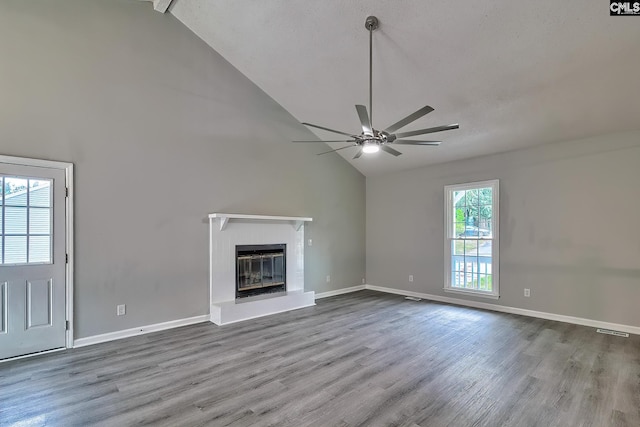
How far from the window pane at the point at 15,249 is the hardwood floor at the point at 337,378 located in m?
1.06

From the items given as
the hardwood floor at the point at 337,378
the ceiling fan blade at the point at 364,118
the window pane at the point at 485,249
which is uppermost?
the ceiling fan blade at the point at 364,118

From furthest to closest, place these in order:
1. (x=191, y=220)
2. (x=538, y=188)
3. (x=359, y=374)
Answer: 1. (x=538, y=188)
2. (x=191, y=220)
3. (x=359, y=374)

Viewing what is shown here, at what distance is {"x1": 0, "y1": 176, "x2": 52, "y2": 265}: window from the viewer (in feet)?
11.1

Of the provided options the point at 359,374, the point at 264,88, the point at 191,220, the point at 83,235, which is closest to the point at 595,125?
the point at 359,374

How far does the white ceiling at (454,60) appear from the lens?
3.19 metres

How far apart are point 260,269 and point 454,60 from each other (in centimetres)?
422

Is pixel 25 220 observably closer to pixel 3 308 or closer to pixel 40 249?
pixel 40 249

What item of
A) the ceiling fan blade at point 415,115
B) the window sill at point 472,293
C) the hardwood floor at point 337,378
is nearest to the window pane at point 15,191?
the hardwood floor at point 337,378

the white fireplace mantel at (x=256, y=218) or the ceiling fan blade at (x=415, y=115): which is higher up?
the ceiling fan blade at (x=415, y=115)

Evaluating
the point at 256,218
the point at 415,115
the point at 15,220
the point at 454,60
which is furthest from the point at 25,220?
the point at 454,60

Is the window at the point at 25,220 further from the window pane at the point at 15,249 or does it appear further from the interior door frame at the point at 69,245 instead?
the interior door frame at the point at 69,245

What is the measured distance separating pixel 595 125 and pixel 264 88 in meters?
4.93

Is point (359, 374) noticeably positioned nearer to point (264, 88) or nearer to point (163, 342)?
point (163, 342)

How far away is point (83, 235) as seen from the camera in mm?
3820
